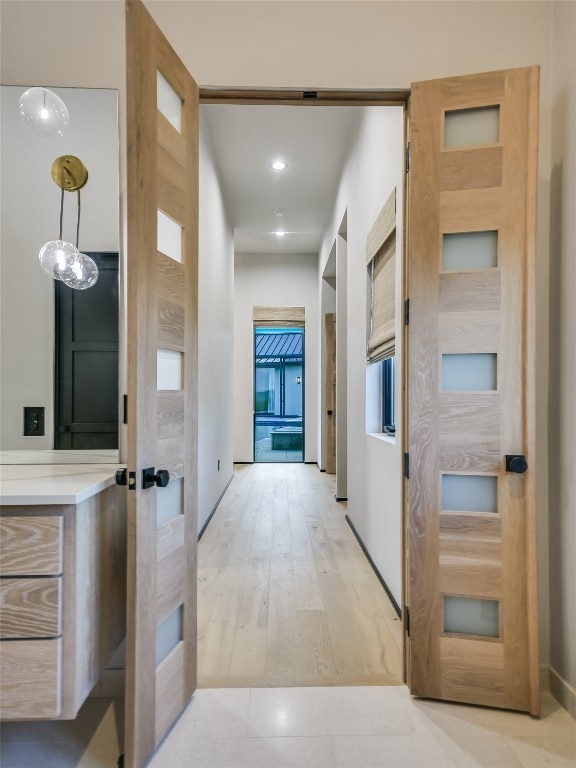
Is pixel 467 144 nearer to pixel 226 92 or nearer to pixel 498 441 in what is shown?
pixel 226 92

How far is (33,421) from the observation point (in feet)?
6.40

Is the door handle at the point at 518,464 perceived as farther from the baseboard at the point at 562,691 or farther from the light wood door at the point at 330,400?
the light wood door at the point at 330,400

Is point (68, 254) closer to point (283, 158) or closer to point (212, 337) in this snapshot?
point (212, 337)

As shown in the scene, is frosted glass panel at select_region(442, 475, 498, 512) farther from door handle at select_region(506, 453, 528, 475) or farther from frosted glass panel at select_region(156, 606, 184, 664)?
frosted glass panel at select_region(156, 606, 184, 664)

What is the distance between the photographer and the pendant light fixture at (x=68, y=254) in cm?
197

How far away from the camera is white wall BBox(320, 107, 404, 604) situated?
263 centimetres

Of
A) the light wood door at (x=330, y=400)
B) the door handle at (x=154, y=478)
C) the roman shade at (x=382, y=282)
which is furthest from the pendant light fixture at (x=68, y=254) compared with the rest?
the light wood door at (x=330, y=400)

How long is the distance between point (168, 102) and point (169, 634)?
1.84 m

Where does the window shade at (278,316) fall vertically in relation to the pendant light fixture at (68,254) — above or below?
above

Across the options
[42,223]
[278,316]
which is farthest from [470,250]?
[278,316]

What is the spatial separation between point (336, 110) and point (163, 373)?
3218 millimetres

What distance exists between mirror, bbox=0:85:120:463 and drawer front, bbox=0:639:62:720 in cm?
71

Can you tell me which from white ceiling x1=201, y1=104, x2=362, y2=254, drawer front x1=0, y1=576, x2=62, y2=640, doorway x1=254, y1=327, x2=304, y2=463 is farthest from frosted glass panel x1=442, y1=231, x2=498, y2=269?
doorway x1=254, y1=327, x2=304, y2=463

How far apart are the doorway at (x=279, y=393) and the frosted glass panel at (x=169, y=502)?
20.6ft
